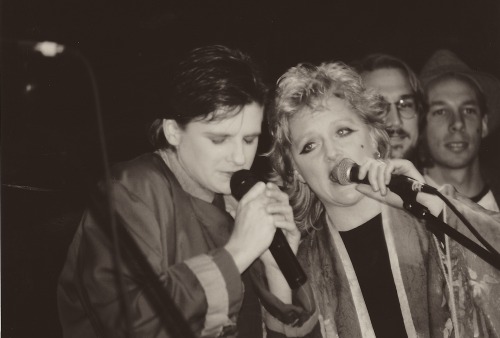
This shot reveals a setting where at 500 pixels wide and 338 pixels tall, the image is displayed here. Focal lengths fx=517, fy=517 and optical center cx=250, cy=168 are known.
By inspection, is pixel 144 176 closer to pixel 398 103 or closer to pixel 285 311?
pixel 285 311

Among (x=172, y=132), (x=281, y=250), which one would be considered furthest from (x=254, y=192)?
(x=172, y=132)

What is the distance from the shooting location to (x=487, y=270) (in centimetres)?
159

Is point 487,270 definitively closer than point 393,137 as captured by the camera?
Yes

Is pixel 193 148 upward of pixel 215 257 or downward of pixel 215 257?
upward

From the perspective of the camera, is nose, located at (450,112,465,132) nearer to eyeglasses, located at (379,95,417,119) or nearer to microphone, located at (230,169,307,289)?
eyeglasses, located at (379,95,417,119)

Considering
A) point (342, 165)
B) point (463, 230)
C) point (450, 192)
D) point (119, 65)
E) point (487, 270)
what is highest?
point (119, 65)

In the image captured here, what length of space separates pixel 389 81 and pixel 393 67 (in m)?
0.09

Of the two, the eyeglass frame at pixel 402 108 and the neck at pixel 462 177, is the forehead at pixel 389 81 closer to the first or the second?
the eyeglass frame at pixel 402 108

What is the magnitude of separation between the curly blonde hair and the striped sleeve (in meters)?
0.66

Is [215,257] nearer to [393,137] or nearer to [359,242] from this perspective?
[359,242]

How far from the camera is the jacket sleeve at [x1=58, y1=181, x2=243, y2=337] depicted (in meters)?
1.27

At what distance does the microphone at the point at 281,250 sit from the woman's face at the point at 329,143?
0.44 m

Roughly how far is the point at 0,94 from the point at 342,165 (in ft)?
3.13

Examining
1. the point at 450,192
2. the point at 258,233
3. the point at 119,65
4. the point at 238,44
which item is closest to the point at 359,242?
the point at 450,192
